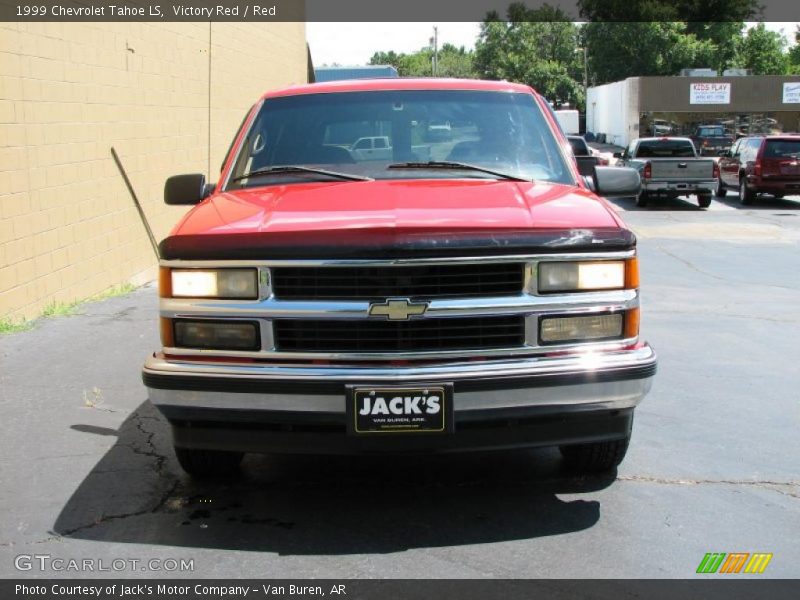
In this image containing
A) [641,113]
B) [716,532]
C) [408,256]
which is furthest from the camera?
[641,113]

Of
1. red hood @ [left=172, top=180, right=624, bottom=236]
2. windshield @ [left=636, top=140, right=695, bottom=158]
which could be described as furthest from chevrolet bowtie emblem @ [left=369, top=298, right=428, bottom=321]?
windshield @ [left=636, top=140, right=695, bottom=158]

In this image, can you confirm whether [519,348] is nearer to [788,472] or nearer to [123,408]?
[788,472]

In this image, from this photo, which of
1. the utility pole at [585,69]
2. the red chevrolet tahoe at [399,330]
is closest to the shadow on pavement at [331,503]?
the red chevrolet tahoe at [399,330]

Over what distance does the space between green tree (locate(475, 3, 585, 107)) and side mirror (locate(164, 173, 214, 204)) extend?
84011 mm

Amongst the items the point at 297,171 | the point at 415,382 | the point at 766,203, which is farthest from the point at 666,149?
the point at 415,382

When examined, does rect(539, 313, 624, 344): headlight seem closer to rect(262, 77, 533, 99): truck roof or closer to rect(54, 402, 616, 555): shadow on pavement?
rect(54, 402, 616, 555): shadow on pavement

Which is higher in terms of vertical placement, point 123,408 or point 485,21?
point 485,21

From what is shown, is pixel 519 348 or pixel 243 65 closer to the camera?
pixel 519 348

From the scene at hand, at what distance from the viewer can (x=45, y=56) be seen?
8.95 metres

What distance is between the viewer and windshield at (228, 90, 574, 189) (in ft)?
16.9

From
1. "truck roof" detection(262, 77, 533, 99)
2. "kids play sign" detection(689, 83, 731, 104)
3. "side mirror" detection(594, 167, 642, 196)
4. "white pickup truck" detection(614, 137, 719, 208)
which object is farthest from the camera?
"kids play sign" detection(689, 83, 731, 104)

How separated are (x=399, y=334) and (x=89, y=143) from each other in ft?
22.8

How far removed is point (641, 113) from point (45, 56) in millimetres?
50523
